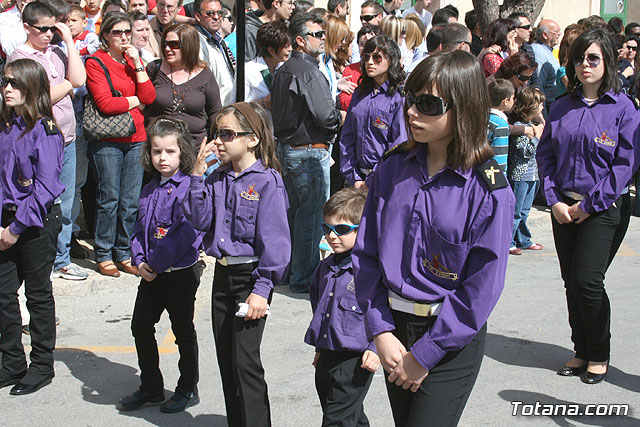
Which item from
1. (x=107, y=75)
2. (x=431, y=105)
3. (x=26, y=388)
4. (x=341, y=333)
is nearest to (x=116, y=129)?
(x=107, y=75)

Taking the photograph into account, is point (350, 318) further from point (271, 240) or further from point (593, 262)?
point (593, 262)

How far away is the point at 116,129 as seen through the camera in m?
7.06

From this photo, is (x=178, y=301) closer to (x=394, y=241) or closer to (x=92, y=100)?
(x=394, y=241)

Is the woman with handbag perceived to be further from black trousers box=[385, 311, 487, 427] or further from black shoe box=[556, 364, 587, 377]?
black trousers box=[385, 311, 487, 427]

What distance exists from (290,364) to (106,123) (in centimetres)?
289

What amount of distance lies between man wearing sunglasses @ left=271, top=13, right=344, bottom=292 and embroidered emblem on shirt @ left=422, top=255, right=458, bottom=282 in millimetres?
4024

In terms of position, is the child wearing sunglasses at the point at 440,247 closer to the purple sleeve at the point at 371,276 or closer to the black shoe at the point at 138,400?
the purple sleeve at the point at 371,276

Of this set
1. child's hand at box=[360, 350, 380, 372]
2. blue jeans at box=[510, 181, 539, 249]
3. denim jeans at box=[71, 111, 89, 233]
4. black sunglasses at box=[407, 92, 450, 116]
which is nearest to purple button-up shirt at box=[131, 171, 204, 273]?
child's hand at box=[360, 350, 380, 372]

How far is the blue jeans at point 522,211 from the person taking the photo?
844 centimetres

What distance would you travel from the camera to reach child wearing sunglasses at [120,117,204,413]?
4664 millimetres

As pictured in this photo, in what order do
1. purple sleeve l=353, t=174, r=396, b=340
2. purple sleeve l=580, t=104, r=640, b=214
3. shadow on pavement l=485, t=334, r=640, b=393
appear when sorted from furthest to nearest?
shadow on pavement l=485, t=334, r=640, b=393 < purple sleeve l=580, t=104, r=640, b=214 < purple sleeve l=353, t=174, r=396, b=340

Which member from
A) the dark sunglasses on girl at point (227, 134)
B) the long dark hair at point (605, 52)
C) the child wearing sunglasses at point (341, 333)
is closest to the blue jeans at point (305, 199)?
the long dark hair at point (605, 52)

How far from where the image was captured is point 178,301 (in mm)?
4699

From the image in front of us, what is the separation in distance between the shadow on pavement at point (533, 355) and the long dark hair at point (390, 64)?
2170 mm
